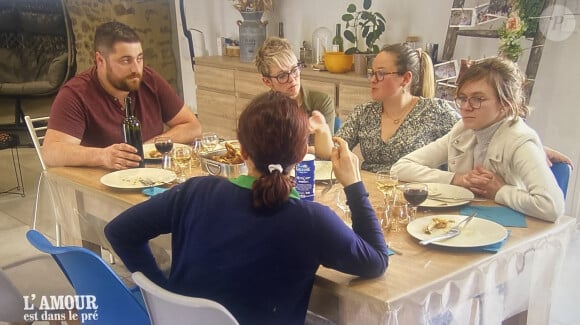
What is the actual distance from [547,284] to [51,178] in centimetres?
184

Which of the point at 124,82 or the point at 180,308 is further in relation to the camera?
the point at 124,82

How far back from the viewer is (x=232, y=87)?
193 inches

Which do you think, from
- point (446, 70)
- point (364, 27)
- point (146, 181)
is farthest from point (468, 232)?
point (364, 27)

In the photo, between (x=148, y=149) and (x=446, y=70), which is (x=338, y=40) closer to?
(x=446, y=70)

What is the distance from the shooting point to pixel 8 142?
424 cm

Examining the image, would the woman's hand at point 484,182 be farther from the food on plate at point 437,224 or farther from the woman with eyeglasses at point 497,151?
the food on plate at point 437,224

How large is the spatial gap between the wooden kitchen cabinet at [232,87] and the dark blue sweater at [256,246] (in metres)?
2.62

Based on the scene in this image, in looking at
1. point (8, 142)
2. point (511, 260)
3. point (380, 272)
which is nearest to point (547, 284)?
point (511, 260)

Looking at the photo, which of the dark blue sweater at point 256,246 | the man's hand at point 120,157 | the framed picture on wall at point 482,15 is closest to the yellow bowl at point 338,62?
the framed picture on wall at point 482,15

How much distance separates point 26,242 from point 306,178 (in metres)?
2.36

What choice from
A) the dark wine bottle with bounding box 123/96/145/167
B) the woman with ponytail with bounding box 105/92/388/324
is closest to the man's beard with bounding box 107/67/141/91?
the dark wine bottle with bounding box 123/96/145/167

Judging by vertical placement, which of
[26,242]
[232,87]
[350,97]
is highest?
[350,97]

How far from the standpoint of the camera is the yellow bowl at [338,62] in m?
4.02

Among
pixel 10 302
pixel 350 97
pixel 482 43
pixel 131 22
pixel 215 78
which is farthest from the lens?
pixel 131 22
